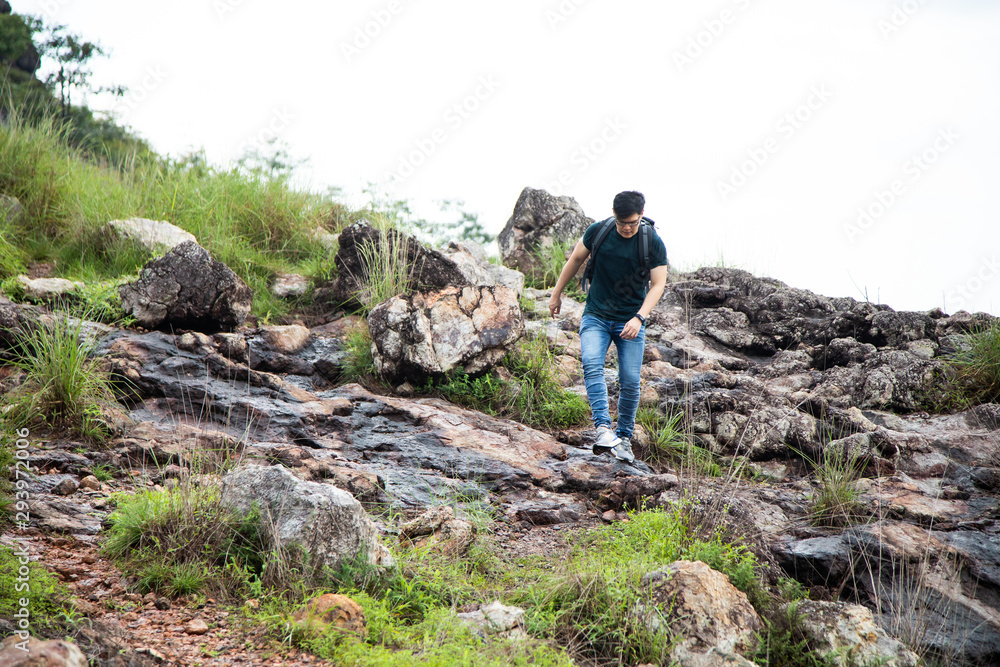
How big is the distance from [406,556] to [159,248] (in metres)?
5.35

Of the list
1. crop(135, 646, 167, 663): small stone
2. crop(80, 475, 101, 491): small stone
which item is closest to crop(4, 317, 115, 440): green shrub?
crop(80, 475, 101, 491): small stone

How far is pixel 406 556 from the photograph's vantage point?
3.45 meters

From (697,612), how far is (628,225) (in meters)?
2.97

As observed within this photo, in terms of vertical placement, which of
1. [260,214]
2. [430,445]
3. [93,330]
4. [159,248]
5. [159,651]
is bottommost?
[159,651]

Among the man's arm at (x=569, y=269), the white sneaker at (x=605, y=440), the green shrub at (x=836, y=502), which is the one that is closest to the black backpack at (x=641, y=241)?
the man's arm at (x=569, y=269)

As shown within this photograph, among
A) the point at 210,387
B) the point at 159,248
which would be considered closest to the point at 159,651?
the point at 210,387

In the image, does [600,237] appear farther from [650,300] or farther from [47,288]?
[47,288]

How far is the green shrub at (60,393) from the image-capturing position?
4188mm

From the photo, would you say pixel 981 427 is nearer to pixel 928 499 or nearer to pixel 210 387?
pixel 928 499

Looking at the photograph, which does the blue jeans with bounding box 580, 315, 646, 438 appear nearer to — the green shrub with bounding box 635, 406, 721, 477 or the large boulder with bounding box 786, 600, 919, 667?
the green shrub with bounding box 635, 406, 721, 477

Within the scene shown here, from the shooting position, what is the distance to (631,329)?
490 centimetres

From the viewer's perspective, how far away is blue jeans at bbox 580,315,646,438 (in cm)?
507

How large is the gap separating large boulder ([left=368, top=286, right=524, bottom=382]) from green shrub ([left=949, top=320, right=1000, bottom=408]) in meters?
4.46

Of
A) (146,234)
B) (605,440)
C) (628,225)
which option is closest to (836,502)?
(605,440)
